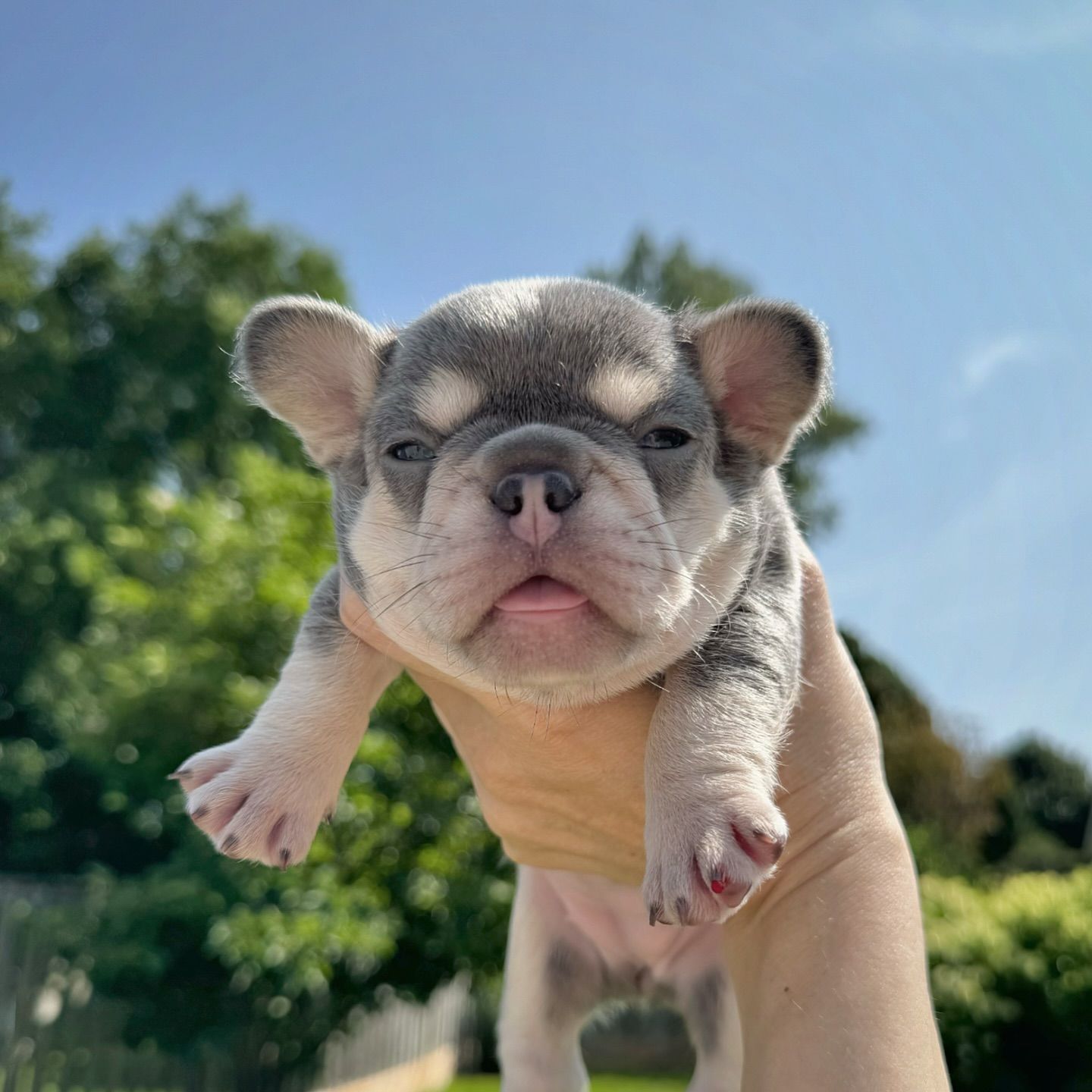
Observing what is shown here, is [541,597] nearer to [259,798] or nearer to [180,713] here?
[259,798]

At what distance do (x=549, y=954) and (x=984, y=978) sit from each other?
15314 mm

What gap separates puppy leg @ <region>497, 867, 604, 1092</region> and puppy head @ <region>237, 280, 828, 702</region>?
4.38 ft

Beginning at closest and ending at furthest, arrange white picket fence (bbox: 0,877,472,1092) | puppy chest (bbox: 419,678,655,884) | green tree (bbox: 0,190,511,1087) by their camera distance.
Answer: puppy chest (bbox: 419,678,655,884) < green tree (bbox: 0,190,511,1087) < white picket fence (bbox: 0,877,472,1092)

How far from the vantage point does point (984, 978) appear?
16.4 meters

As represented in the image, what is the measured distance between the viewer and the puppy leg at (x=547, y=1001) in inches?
147

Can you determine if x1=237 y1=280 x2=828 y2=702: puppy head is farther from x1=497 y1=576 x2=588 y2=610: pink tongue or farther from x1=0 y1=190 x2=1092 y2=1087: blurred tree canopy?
x1=0 y1=190 x2=1092 y2=1087: blurred tree canopy

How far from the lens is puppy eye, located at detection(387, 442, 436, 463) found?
3014mm

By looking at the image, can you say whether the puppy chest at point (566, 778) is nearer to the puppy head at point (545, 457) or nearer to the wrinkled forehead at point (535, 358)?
the puppy head at point (545, 457)

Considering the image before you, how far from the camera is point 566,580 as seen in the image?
2.56 meters

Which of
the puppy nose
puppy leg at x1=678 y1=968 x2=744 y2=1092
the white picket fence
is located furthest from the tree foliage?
the puppy nose

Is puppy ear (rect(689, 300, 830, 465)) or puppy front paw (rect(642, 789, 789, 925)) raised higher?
puppy ear (rect(689, 300, 830, 465))

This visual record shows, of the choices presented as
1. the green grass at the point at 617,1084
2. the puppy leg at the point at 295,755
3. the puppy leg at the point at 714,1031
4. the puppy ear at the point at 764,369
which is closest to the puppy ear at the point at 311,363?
the puppy leg at the point at 295,755

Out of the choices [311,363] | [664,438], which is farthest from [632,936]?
[311,363]

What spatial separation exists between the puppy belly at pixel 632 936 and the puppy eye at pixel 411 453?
166 cm
